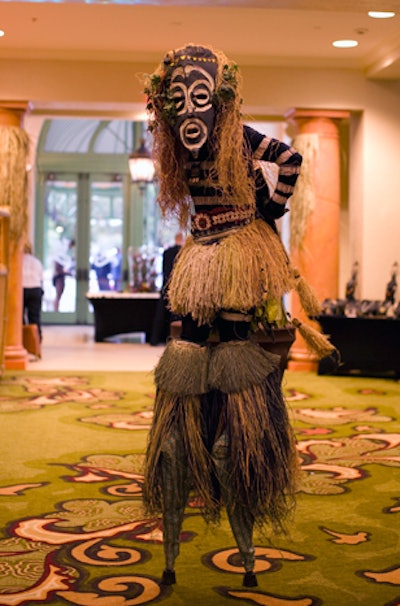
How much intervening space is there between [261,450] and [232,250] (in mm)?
611

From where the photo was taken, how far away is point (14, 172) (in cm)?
860

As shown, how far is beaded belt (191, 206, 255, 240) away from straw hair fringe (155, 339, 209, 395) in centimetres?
36

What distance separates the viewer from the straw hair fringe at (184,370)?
9.73ft

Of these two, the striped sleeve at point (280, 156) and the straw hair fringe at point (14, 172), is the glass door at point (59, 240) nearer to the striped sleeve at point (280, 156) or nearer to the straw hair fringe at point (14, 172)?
the straw hair fringe at point (14, 172)

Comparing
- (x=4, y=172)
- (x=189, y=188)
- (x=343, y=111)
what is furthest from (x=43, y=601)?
(x=343, y=111)

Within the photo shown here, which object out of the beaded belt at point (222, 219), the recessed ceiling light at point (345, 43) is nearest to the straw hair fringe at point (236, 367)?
the beaded belt at point (222, 219)

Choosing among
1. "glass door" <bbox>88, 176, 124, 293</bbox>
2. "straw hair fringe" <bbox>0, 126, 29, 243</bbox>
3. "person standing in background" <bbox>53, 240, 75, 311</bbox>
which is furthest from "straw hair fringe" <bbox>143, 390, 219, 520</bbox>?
"person standing in background" <bbox>53, 240, 75, 311</bbox>

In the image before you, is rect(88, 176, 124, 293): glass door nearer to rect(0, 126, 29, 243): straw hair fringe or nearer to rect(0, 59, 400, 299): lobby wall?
rect(0, 59, 400, 299): lobby wall

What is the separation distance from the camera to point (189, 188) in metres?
3.13

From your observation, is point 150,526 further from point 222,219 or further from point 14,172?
point 14,172

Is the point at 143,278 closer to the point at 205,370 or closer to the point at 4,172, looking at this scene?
the point at 4,172

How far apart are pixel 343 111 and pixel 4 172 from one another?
3.10m

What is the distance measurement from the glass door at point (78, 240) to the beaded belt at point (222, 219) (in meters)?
12.4

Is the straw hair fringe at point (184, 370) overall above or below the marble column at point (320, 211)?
below
